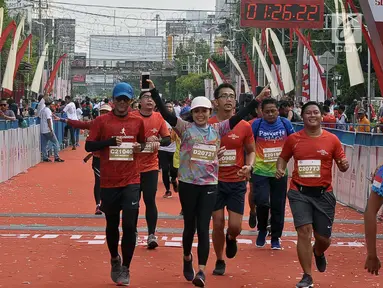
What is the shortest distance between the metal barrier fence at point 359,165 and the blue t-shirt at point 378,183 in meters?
9.86

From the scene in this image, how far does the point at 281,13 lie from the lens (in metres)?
26.4

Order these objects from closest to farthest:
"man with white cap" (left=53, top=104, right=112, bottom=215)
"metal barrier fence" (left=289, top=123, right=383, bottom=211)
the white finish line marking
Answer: "man with white cap" (left=53, top=104, right=112, bottom=215) → the white finish line marking → "metal barrier fence" (left=289, top=123, right=383, bottom=211)

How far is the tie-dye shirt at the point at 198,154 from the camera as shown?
9.34 metres

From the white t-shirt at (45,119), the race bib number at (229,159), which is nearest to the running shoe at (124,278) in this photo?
the race bib number at (229,159)

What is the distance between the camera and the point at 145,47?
472 feet

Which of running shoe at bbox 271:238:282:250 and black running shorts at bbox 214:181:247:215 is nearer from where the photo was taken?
black running shorts at bbox 214:181:247:215

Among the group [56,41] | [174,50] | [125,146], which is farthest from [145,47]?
[125,146]

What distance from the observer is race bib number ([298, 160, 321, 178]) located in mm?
9498

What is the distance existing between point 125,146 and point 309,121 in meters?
1.85

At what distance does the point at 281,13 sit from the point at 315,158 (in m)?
17.3

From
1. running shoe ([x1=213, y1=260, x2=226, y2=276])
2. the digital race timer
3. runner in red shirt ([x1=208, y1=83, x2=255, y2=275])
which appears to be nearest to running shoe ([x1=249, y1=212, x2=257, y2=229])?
runner in red shirt ([x1=208, y1=83, x2=255, y2=275])

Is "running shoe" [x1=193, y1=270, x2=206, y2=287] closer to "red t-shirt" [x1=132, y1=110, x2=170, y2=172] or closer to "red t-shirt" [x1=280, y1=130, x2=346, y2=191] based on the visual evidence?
"red t-shirt" [x1=280, y1=130, x2=346, y2=191]

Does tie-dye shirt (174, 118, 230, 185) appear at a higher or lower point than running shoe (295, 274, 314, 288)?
higher

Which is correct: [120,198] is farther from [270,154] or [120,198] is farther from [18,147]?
[18,147]
